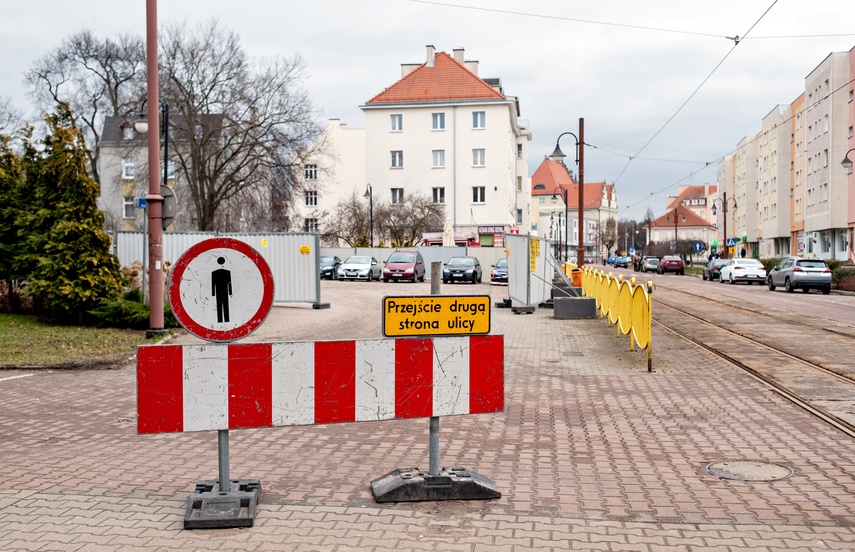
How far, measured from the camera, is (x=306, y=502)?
18.0ft

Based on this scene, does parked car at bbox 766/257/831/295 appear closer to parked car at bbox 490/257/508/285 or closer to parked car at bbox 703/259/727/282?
parked car at bbox 490/257/508/285

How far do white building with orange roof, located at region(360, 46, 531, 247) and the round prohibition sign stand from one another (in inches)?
2417

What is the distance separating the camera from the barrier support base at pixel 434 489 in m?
5.52

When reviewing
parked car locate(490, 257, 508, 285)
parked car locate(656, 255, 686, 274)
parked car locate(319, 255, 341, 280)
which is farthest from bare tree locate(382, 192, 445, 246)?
parked car locate(656, 255, 686, 274)

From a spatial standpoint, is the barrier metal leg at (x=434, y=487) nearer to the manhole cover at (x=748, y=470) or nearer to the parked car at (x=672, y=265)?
the manhole cover at (x=748, y=470)

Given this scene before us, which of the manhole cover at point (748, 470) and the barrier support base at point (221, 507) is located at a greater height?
the barrier support base at point (221, 507)

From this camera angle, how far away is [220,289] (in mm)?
5152

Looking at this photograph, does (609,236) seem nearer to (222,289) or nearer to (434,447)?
(434,447)

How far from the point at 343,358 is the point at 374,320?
1643 cm

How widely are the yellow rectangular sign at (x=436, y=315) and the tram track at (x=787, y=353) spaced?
3.97m

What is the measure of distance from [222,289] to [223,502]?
127 centimetres

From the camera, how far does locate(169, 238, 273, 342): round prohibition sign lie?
5098 millimetres

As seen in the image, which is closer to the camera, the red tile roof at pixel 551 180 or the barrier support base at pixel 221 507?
the barrier support base at pixel 221 507

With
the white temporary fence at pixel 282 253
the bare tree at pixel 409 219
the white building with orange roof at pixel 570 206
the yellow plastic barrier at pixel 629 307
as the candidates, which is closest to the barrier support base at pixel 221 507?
the yellow plastic barrier at pixel 629 307
